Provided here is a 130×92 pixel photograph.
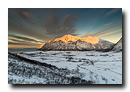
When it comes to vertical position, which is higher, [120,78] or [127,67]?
[127,67]

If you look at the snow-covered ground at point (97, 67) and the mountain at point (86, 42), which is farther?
the mountain at point (86, 42)

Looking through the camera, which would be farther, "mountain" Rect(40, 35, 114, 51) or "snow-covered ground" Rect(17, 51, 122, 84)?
"mountain" Rect(40, 35, 114, 51)

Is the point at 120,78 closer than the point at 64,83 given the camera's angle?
No

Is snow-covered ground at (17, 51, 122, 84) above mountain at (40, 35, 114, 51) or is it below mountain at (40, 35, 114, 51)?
below

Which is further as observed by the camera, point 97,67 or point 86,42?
point 86,42

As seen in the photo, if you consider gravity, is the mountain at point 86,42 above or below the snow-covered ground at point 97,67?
above

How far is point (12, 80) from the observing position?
1945mm

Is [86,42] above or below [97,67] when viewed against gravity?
above
